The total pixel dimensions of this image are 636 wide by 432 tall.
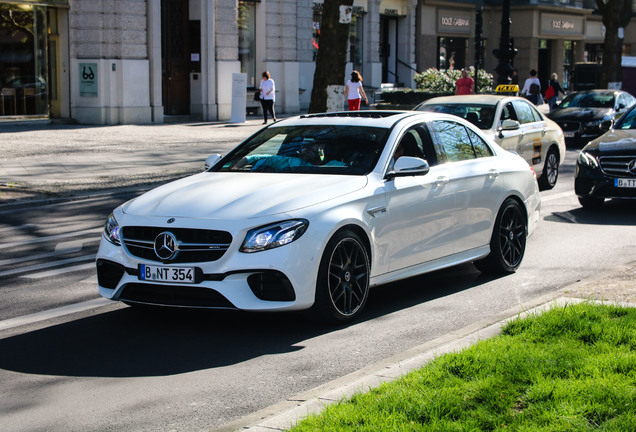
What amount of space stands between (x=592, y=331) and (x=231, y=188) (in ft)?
8.91

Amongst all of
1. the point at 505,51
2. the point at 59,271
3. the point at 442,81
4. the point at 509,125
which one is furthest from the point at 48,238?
the point at 442,81

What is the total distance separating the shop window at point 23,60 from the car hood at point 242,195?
848 inches

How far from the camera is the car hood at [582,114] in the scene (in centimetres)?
2481

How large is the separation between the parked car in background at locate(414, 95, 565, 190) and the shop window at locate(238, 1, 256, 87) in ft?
65.9

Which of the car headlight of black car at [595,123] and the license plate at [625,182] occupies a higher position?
the car headlight of black car at [595,123]

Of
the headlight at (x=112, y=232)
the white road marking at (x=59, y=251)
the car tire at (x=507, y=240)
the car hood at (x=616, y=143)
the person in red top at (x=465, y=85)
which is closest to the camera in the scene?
the headlight at (x=112, y=232)

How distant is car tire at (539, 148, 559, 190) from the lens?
16.3 m

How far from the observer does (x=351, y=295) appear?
7.18 m

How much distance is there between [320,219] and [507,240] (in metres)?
2.84

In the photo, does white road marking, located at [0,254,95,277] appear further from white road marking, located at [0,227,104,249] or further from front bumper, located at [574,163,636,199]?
front bumper, located at [574,163,636,199]

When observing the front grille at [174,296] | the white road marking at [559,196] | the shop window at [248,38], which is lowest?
the white road marking at [559,196]

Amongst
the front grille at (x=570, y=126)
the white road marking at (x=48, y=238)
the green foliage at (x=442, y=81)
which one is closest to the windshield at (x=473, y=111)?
the white road marking at (x=48, y=238)

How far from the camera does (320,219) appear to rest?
6.87 m

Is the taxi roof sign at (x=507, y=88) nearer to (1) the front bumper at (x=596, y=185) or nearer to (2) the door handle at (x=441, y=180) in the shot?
(1) the front bumper at (x=596, y=185)
